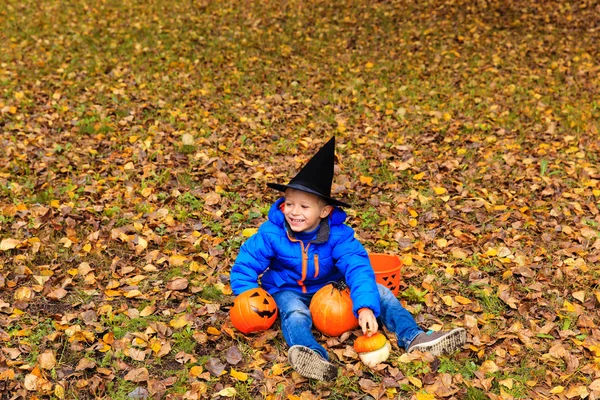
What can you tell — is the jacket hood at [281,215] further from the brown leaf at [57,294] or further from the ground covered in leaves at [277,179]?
the brown leaf at [57,294]

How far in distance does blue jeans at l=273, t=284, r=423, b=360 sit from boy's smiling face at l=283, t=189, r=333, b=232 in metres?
0.53

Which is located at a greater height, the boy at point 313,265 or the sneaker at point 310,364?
the boy at point 313,265

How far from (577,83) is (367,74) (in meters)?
3.40

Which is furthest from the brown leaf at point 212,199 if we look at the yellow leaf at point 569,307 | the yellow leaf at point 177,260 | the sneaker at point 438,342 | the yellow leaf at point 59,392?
the yellow leaf at point 569,307

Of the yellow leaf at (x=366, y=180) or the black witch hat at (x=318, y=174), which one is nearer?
the black witch hat at (x=318, y=174)

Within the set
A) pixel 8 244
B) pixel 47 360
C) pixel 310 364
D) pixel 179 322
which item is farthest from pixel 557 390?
pixel 8 244

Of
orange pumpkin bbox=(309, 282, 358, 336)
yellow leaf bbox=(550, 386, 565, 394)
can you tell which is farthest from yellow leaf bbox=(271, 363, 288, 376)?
yellow leaf bbox=(550, 386, 565, 394)

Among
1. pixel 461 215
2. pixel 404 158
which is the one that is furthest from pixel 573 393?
pixel 404 158

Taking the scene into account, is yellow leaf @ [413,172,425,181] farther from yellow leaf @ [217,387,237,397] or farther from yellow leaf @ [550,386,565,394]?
yellow leaf @ [217,387,237,397]

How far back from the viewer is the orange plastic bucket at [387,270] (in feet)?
14.9

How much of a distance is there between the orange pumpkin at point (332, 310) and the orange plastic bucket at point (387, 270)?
450 millimetres

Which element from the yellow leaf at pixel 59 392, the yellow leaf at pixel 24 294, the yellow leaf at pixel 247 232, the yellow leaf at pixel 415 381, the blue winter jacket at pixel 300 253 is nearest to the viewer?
the yellow leaf at pixel 59 392

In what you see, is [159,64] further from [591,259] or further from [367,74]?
[591,259]

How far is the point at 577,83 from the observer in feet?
31.8
